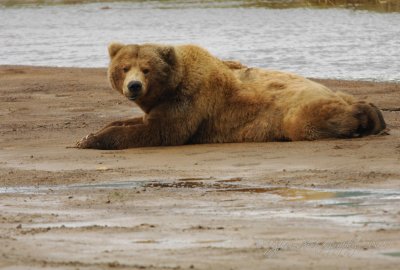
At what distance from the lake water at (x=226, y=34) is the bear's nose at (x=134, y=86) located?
25.8 ft

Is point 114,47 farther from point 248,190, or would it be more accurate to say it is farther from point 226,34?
point 226,34

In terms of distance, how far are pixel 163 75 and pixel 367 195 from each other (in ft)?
11.3

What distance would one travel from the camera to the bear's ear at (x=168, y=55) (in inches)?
402

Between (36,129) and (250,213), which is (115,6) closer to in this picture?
(36,129)

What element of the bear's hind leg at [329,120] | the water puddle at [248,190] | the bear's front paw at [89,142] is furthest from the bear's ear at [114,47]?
the water puddle at [248,190]

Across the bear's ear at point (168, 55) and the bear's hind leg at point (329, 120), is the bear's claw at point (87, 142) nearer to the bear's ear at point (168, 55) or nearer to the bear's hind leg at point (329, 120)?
the bear's ear at point (168, 55)

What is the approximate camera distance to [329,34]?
27.9 meters

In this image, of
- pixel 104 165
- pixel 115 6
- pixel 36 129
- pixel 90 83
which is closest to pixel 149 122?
pixel 104 165

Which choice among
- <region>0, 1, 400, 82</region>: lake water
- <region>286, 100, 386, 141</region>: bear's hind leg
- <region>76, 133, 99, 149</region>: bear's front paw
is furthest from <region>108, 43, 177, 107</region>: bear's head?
<region>0, 1, 400, 82</region>: lake water

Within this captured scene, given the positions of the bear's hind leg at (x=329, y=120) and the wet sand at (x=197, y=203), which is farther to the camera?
the bear's hind leg at (x=329, y=120)

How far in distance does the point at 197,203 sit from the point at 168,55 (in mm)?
3248

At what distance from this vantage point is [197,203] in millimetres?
7191

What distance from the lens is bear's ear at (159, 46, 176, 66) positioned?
10.2m

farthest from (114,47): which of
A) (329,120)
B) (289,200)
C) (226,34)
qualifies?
(226,34)
